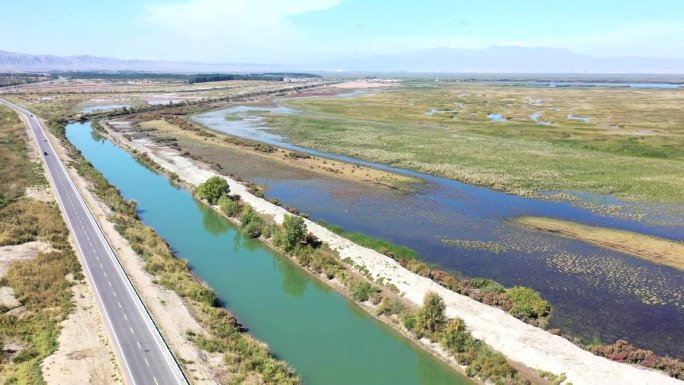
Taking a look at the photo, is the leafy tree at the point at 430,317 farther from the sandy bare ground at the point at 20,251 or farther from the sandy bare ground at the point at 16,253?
the sandy bare ground at the point at 20,251

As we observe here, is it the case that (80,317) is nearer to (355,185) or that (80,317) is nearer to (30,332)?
(30,332)

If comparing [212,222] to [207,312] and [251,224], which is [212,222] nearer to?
[251,224]

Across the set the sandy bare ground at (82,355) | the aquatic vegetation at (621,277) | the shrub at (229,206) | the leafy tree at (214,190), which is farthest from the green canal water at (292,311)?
the aquatic vegetation at (621,277)

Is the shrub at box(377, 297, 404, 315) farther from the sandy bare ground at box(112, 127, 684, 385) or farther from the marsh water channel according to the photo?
the marsh water channel

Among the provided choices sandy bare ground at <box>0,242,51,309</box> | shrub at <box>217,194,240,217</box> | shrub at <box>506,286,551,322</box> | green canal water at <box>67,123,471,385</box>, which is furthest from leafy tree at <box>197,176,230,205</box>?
shrub at <box>506,286,551,322</box>

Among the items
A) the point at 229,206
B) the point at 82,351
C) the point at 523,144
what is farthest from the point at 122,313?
the point at 523,144
